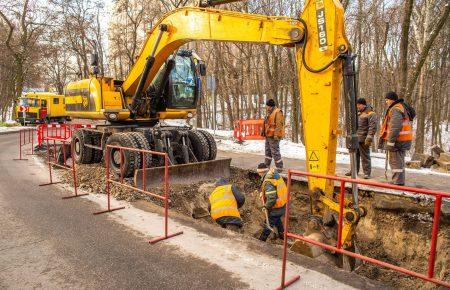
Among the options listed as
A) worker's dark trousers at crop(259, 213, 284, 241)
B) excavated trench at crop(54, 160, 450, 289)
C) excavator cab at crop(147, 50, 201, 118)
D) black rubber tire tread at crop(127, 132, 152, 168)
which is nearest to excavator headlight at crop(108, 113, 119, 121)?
excavator cab at crop(147, 50, 201, 118)

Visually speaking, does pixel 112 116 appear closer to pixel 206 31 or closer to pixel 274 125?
pixel 206 31

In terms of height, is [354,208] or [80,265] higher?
[354,208]

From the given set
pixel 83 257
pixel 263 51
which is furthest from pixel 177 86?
pixel 263 51

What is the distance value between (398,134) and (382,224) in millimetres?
1746

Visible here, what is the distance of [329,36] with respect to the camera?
497 centimetres

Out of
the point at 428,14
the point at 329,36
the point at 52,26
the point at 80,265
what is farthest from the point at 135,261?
the point at 52,26

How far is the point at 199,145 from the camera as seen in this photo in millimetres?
9617

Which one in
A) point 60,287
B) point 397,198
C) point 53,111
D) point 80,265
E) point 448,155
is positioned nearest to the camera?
point 60,287

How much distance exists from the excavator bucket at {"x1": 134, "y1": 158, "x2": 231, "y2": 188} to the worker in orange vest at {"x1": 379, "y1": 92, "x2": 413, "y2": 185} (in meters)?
3.96

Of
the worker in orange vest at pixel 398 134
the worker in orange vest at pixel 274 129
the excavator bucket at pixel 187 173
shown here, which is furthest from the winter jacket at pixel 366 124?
the excavator bucket at pixel 187 173

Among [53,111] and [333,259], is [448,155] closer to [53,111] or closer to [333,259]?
[333,259]

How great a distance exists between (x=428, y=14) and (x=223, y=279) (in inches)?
604

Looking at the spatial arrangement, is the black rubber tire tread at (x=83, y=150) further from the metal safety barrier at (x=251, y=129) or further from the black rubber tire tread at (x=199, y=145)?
the metal safety barrier at (x=251, y=129)

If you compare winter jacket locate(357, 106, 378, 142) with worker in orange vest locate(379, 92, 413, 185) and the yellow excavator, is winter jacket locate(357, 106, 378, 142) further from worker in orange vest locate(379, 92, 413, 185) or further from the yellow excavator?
the yellow excavator
